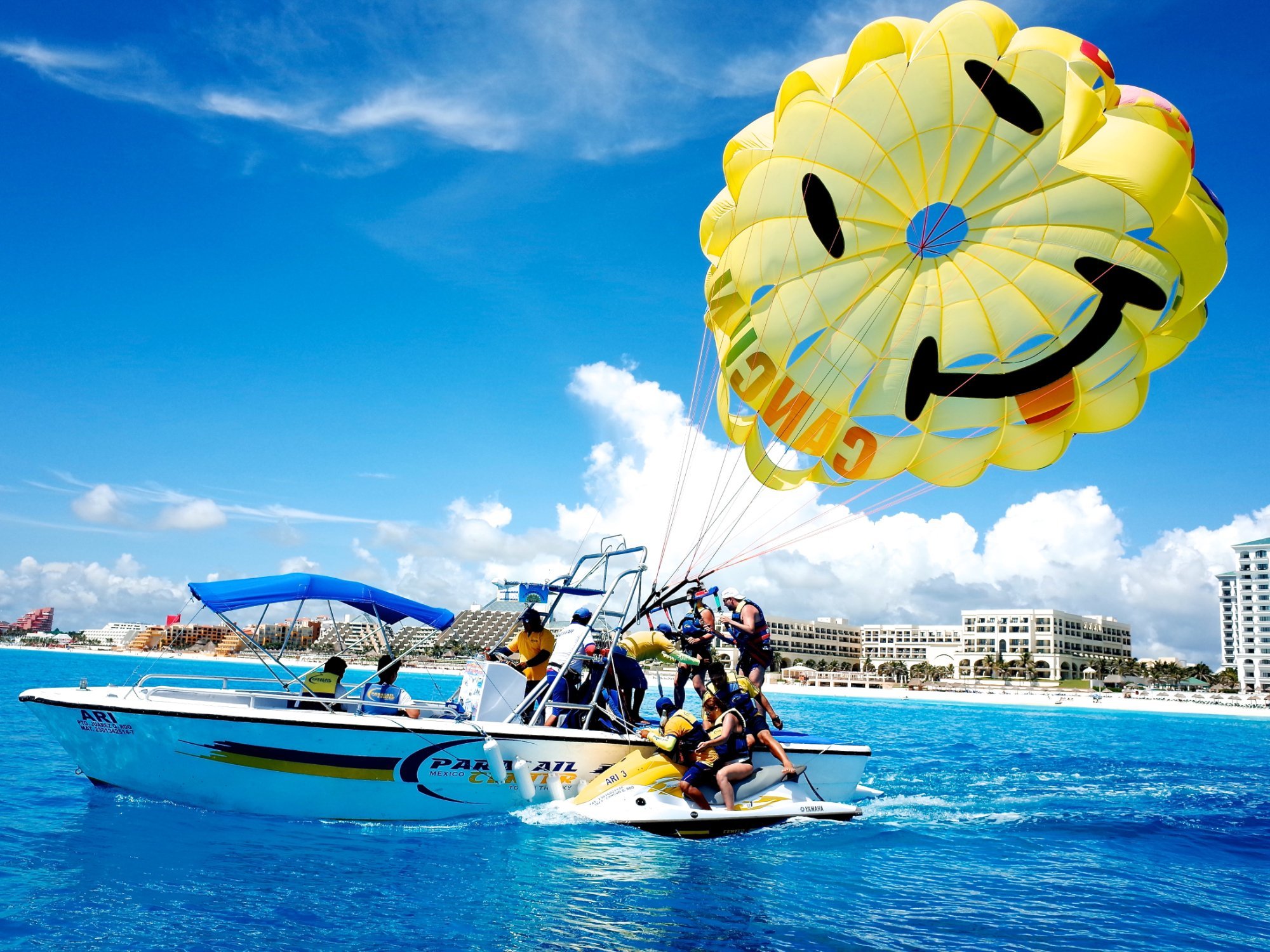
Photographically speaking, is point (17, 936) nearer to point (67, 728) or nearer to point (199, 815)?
point (199, 815)

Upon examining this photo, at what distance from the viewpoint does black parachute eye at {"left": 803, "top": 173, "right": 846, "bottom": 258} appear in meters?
9.48

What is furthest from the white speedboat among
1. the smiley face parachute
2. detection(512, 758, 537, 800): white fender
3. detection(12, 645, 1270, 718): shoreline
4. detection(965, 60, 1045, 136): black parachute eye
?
detection(12, 645, 1270, 718): shoreline

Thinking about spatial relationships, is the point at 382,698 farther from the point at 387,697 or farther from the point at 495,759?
the point at 495,759

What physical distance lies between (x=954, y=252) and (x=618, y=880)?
7.38m

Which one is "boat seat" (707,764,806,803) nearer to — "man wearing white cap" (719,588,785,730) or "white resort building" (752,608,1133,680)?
"man wearing white cap" (719,588,785,730)

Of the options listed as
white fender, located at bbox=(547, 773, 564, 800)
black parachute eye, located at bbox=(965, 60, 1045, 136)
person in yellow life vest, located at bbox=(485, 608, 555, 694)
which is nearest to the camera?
black parachute eye, located at bbox=(965, 60, 1045, 136)

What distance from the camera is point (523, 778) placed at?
9062mm

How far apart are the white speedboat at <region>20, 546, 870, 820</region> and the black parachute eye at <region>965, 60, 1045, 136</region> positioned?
6.92 metres

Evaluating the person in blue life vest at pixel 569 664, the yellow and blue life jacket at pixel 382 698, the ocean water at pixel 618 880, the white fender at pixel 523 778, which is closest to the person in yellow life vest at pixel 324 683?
the yellow and blue life jacket at pixel 382 698

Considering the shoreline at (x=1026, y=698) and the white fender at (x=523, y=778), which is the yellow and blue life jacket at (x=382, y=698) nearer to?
the white fender at (x=523, y=778)

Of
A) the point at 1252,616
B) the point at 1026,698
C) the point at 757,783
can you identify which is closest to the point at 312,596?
the point at 757,783

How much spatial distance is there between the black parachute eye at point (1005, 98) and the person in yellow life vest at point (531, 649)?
7.30m

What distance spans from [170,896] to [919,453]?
8765 mm

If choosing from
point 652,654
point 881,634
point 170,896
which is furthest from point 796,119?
point 881,634
